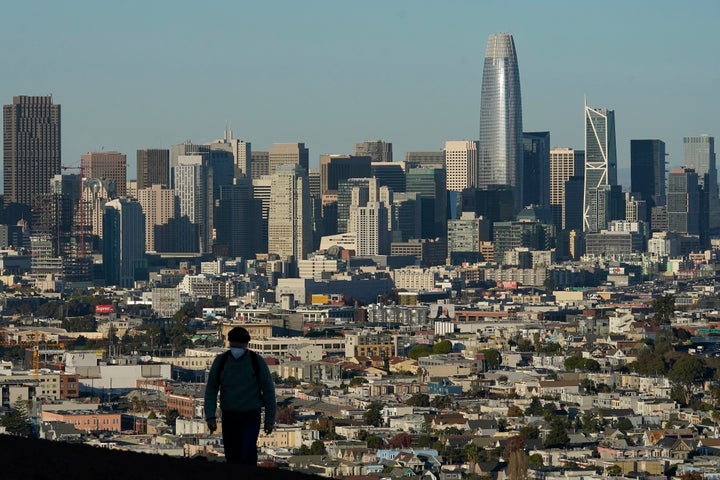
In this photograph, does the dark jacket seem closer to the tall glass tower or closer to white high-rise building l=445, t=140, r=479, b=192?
the tall glass tower

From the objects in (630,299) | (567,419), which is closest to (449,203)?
(630,299)

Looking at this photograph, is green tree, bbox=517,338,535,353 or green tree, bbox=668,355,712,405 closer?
green tree, bbox=668,355,712,405

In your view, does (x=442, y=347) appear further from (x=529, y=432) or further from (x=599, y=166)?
(x=599, y=166)

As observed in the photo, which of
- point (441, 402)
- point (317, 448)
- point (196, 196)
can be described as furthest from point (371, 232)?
point (317, 448)

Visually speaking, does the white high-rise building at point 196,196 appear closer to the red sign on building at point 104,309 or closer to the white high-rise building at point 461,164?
the white high-rise building at point 461,164

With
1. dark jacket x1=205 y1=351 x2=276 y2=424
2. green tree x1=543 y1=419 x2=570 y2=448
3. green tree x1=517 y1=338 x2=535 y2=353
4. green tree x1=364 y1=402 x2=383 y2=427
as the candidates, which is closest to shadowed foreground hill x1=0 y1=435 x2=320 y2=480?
dark jacket x1=205 y1=351 x2=276 y2=424
